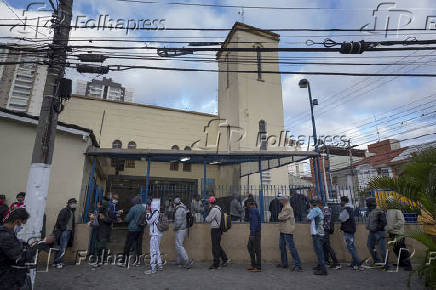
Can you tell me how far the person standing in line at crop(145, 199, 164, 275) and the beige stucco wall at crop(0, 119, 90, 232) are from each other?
3004mm

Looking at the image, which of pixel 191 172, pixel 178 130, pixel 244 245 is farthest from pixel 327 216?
pixel 178 130

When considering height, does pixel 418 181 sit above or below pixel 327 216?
above

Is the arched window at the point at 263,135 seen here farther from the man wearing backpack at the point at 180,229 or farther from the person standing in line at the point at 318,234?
→ the man wearing backpack at the point at 180,229

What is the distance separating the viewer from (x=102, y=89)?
7362 centimetres

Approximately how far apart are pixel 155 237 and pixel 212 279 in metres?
1.91

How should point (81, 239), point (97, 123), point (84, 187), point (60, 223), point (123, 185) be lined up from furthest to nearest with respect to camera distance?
point (97, 123) < point (123, 185) < point (84, 187) < point (81, 239) < point (60, 223)

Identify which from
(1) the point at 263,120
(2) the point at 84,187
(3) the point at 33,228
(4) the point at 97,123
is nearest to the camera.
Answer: (3) the point at 33,228

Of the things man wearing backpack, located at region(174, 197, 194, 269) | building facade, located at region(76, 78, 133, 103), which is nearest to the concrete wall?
man wearing backpack, located at region(174, 197, 194, 269)

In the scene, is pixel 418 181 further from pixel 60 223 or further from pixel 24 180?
pixel 24 180

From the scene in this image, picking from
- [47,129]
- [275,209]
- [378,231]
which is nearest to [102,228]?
[47,129]

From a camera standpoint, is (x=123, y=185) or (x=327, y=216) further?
(x=123, y=185)

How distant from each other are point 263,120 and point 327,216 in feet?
40.5

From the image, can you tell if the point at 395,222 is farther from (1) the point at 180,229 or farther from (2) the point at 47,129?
(2) the point at 47,129

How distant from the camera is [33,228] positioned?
483 centimetres
